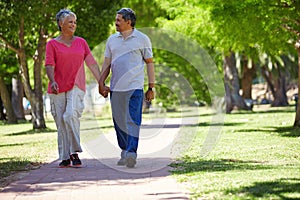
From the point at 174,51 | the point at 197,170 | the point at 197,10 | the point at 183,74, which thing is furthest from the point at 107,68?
the point at 183,74

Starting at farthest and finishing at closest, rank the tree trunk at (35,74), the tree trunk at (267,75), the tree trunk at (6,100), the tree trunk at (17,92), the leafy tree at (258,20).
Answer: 1. the tree trunk at (267,75)
2. the tree trunk at (17,92)
3. the tree trunk at (6,100)
4. the tree trunk at (35,74)
5. the leafy tree at (258,20)

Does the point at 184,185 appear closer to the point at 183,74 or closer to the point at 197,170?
the point at 197,170

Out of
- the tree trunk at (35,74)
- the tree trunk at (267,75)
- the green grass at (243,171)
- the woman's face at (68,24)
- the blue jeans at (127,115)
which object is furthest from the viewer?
the tree trunk at (267,75)

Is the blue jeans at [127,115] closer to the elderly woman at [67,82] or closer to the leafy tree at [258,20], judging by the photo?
the elderly woman at [67,82]

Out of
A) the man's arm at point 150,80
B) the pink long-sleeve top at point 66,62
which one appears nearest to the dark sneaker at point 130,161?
the man's arm at point 150,80

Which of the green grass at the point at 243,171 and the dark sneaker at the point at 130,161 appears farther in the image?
the dark sneaker at the point at 130,161

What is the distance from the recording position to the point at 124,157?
1080 cm

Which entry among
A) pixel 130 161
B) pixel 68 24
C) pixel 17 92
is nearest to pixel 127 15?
pixel 68 24

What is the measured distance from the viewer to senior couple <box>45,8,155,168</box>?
10883 mm

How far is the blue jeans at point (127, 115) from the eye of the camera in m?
10.8

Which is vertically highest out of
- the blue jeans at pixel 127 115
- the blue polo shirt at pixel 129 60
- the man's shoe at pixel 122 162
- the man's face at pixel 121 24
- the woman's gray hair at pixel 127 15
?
the woman's gray hair at pixel 127 15

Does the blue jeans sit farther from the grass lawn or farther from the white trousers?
the grass lawn

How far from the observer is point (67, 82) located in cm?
1109

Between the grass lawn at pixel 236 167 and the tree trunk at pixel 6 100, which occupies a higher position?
the tree trunk at pixel 6 100
